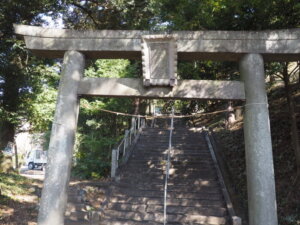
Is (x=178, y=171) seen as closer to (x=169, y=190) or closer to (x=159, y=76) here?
(x=169, y=190)

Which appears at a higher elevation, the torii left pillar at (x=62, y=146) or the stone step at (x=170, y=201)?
the torii left pillar at (x=62, y=146)

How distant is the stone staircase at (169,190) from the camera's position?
6.80 metres

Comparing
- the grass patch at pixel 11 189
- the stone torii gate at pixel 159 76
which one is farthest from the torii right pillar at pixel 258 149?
the grass patch at pixel 11 189

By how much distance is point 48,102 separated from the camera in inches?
435

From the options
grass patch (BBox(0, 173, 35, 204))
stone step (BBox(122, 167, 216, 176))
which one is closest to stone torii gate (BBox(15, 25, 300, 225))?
stone step (BBox(122, 167, 216, 176))

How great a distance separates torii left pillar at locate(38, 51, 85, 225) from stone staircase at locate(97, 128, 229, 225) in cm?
233

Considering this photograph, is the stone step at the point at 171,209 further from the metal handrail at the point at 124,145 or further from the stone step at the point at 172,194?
the metal handrail at the point at 124,145

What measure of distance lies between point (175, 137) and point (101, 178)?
140 inches

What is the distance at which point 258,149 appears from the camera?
15.1 ft

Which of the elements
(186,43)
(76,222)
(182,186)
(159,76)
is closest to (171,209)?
(182,186)

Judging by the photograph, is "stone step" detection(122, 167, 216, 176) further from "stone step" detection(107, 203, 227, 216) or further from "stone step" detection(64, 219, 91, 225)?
"stone step" detection(64, 219, 91, 225)

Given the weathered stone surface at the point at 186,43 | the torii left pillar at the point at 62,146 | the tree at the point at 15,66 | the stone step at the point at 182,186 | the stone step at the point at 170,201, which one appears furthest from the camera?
the tree at the point at 15,66

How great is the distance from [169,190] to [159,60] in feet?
14.1

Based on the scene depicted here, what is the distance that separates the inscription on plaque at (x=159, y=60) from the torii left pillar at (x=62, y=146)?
4.25 feet
